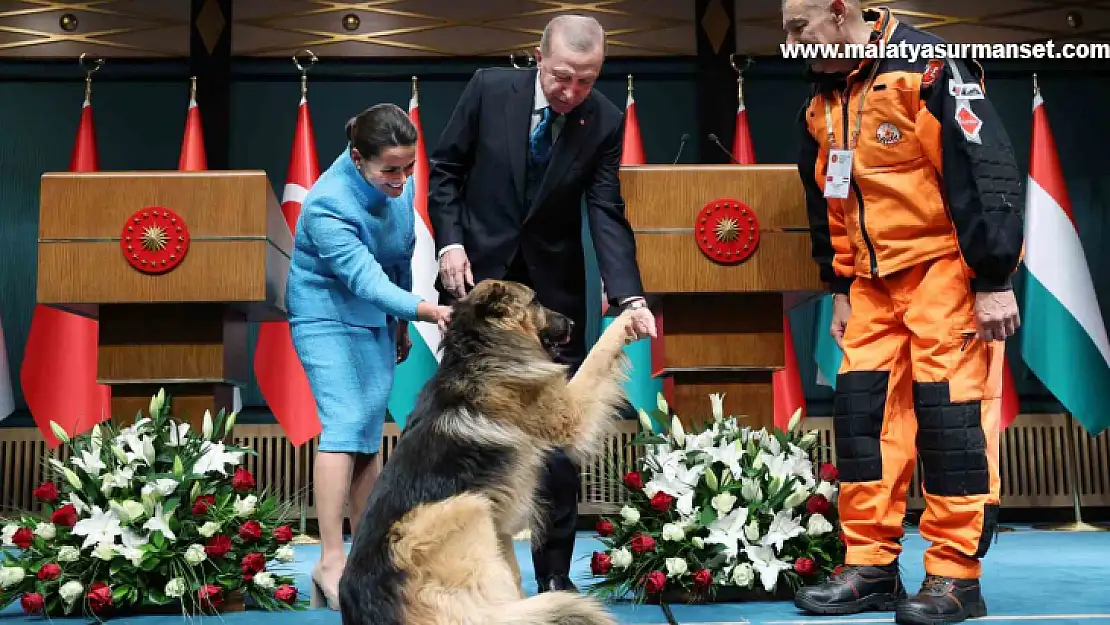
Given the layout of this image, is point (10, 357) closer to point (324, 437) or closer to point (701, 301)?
point (324, 437)

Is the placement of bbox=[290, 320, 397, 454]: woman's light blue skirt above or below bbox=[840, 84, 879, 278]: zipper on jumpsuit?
below

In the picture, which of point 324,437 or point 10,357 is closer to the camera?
point 324,437

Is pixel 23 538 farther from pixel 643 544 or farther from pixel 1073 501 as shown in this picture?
pixel 1073 501

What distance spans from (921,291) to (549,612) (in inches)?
54.0

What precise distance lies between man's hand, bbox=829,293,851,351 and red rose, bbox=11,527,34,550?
2.49 m

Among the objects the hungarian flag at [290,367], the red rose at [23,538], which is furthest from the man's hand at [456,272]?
the hungarian flag at [290,367]

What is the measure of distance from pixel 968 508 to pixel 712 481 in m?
0.72

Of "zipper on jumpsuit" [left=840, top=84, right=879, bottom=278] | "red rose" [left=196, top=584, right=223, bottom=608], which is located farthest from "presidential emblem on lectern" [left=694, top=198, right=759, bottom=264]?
"red rose" [left=196, top=584, right=223, bottom=608]

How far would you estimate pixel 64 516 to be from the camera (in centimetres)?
285

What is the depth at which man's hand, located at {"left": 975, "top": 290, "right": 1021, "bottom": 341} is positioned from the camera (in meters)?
2.48

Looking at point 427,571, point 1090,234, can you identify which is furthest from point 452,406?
point 1090,234

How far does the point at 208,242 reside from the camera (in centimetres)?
301

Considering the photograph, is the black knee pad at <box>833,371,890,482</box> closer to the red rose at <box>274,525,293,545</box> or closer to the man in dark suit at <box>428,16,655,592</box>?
the man in dark suit at <box>428,16,655,592</box>

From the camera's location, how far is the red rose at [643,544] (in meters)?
2.86
